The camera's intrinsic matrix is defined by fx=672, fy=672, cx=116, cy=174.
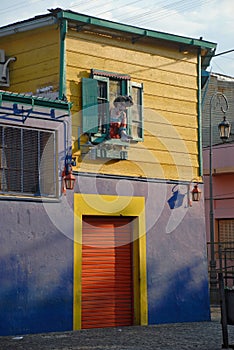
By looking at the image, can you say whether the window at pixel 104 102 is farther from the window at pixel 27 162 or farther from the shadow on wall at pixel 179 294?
the shadow on wall at pixel 179 294

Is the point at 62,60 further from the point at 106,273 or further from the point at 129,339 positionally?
the point at 129,339

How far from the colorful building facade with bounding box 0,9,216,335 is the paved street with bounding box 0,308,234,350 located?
61 cm

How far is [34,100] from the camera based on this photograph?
14141mm

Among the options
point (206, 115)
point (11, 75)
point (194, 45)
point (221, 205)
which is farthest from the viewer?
point (206, 115)

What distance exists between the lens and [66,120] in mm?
14750

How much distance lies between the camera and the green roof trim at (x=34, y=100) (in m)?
13.7

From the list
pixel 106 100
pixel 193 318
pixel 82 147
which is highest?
pixel 106 100

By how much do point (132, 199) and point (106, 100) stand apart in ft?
7.86

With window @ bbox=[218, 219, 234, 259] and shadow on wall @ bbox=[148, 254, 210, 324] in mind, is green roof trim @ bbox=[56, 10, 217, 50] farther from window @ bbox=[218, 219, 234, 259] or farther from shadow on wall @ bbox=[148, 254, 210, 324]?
window @ bbox=[218, 219, 234, 259]

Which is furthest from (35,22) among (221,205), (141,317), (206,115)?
(206,115)

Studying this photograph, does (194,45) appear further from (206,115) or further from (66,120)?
(206,115)

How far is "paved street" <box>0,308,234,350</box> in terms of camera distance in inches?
470

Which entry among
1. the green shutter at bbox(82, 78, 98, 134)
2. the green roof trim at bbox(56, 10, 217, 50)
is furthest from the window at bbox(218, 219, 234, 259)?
the green shutter at bbox(82, 78, 98, 134)

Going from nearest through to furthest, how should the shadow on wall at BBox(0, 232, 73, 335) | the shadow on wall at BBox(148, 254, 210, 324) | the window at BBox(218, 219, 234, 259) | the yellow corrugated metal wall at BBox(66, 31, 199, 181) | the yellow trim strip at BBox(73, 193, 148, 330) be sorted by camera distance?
the shadow on wall at BBox(0, 232, 73, 335), the yellow trim strip at BBox(73, 193, 148, 330), the yellow corrugated metal wall at BBox(66, 31, 199, 181), the shadow on wall at BBox(148, 254, 210, 324), the window at BBox(218, 219, 234, 259)
